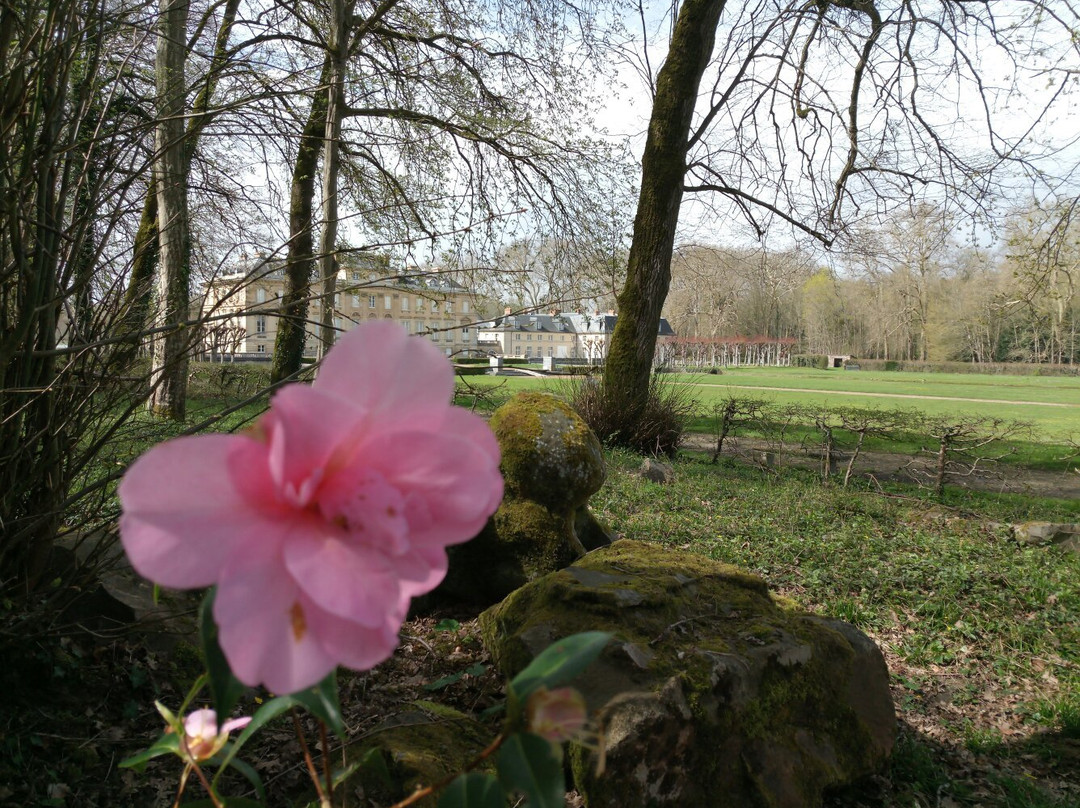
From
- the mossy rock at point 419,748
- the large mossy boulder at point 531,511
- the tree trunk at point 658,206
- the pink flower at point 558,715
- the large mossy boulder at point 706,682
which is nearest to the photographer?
the pink flower at point 558,715

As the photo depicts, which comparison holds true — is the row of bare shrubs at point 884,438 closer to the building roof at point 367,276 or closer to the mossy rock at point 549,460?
the mossy rock at point 549,460

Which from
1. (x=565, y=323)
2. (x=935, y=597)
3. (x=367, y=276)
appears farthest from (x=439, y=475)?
(x=565, y=323)

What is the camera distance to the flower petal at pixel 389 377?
455 mm

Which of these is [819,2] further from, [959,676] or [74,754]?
[74,754]

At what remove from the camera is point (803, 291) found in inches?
2473

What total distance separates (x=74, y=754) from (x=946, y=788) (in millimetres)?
3340

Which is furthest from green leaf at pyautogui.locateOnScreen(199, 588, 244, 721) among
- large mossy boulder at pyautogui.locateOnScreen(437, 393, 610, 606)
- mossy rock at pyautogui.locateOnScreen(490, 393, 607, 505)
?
mossy rock at pyautogui.locateOnScreen(490, 393, 607, 505)

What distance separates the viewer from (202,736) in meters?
0.80

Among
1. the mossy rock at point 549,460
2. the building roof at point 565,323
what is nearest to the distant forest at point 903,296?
the building roof at point 565,323

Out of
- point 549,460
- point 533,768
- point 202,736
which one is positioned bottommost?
point 549,460

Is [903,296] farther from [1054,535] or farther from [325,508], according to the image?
[325,508]

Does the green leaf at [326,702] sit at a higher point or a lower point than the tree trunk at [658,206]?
lower

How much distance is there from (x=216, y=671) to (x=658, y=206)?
9.83 metres

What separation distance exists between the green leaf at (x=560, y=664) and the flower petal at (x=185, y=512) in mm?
278
